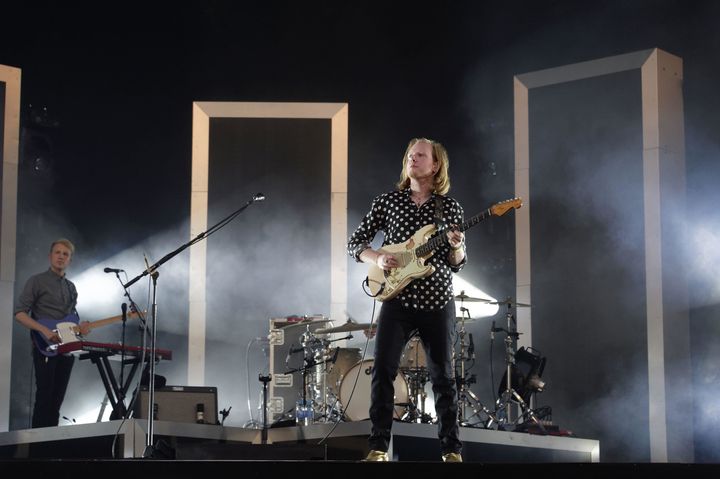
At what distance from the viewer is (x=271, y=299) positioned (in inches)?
370

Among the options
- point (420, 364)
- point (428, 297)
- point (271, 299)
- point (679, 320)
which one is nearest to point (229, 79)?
point (271, 299)

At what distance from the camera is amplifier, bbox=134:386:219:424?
724 cm

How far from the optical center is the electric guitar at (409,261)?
465 centimetres

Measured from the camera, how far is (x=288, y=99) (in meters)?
9.59

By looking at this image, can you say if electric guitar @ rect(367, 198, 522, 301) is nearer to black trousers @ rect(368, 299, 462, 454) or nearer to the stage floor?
black trousers @ rect(368, 299, 462, 454)

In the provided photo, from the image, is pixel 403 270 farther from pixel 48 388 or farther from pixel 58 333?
pixel 48 388

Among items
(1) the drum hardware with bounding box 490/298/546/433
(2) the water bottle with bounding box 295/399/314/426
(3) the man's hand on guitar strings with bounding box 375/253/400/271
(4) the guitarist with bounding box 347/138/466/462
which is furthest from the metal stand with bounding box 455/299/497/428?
(3) the man's hand on guitar strings with bounding box 375/253/400/271

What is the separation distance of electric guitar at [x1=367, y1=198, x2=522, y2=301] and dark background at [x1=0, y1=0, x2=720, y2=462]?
4.34 meters

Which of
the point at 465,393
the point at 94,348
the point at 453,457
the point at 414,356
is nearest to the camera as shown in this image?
the point at 453,457

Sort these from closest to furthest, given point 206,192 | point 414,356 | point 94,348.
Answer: point 94,348 < point 414,356 < point 206,192

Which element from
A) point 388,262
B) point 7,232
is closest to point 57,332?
point 7,232

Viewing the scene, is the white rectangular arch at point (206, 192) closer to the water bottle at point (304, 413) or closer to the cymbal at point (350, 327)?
the cymbal at point (350, 327)

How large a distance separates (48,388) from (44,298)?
763 millimetres

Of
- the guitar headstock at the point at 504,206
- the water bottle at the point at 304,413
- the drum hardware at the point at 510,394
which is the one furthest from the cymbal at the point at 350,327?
the guitar headstock at the point at 504,206
